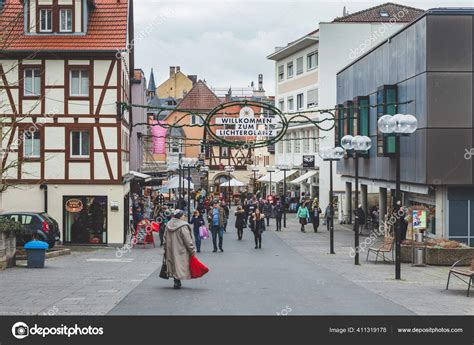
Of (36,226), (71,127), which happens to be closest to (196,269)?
(36,226)

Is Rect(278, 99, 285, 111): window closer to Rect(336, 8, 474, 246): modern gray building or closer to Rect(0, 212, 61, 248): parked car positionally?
Rect(336, 8, 474, 246): modern gray building

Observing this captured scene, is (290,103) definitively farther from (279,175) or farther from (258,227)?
(258,227)

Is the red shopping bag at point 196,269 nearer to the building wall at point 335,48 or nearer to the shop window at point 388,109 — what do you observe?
the shop window at point 388,109

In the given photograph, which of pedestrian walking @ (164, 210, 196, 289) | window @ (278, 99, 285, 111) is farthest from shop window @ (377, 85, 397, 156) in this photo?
window @ (278, 99, 285, 111)

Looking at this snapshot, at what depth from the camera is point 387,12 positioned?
63.9 m

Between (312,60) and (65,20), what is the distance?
30762 millimetres

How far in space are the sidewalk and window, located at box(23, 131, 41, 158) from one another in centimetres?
1089

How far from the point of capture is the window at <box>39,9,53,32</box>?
113ft

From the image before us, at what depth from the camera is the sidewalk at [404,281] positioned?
14.3m

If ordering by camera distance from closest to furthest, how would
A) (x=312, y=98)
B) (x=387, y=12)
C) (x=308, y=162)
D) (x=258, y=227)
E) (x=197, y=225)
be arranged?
(x=197, y=225) < (x=258, y=227) < (x=308, y=162) < (x=312, y=98) < (x=387, y=12)

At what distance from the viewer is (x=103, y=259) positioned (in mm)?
27609

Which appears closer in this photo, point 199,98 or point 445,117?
point 445,117

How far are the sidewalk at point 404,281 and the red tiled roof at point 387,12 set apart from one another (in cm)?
3032
